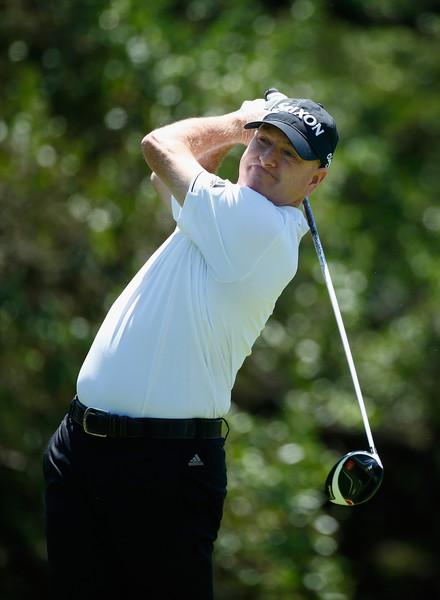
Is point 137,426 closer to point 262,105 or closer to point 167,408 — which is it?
point 167,408

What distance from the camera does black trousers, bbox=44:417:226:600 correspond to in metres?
2.61

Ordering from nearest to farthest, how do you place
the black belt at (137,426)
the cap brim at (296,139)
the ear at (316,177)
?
the black belt at (137,426) → the cap brim at (296,139) → the ear at (316,177)

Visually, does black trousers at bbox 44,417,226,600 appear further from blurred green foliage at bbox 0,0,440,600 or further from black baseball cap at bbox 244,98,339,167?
blurred green foliage at bbox 0,0,440,600

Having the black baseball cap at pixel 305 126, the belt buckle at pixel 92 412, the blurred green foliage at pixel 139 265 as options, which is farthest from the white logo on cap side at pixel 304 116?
the blurred green foliage at pixel 139 265

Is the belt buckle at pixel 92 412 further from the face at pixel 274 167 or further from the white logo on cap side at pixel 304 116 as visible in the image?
the white logo on cap side at pixel 304 116

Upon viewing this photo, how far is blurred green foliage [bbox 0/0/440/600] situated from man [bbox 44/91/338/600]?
3.16 m

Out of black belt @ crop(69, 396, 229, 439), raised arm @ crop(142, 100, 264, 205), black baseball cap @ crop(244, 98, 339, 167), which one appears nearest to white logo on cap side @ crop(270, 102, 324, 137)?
black baseball cap @ crop(244, 98, 339, 167)

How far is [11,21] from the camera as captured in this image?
6.42 metres

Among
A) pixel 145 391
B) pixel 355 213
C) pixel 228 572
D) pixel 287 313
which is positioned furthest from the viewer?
pixel 355 213

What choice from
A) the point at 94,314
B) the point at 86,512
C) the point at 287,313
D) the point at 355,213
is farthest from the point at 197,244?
the point at 355,213

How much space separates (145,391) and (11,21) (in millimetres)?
4532

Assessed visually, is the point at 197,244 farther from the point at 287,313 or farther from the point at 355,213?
the point at 355,213

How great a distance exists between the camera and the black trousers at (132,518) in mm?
2611

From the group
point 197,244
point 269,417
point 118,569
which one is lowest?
point 269,417
